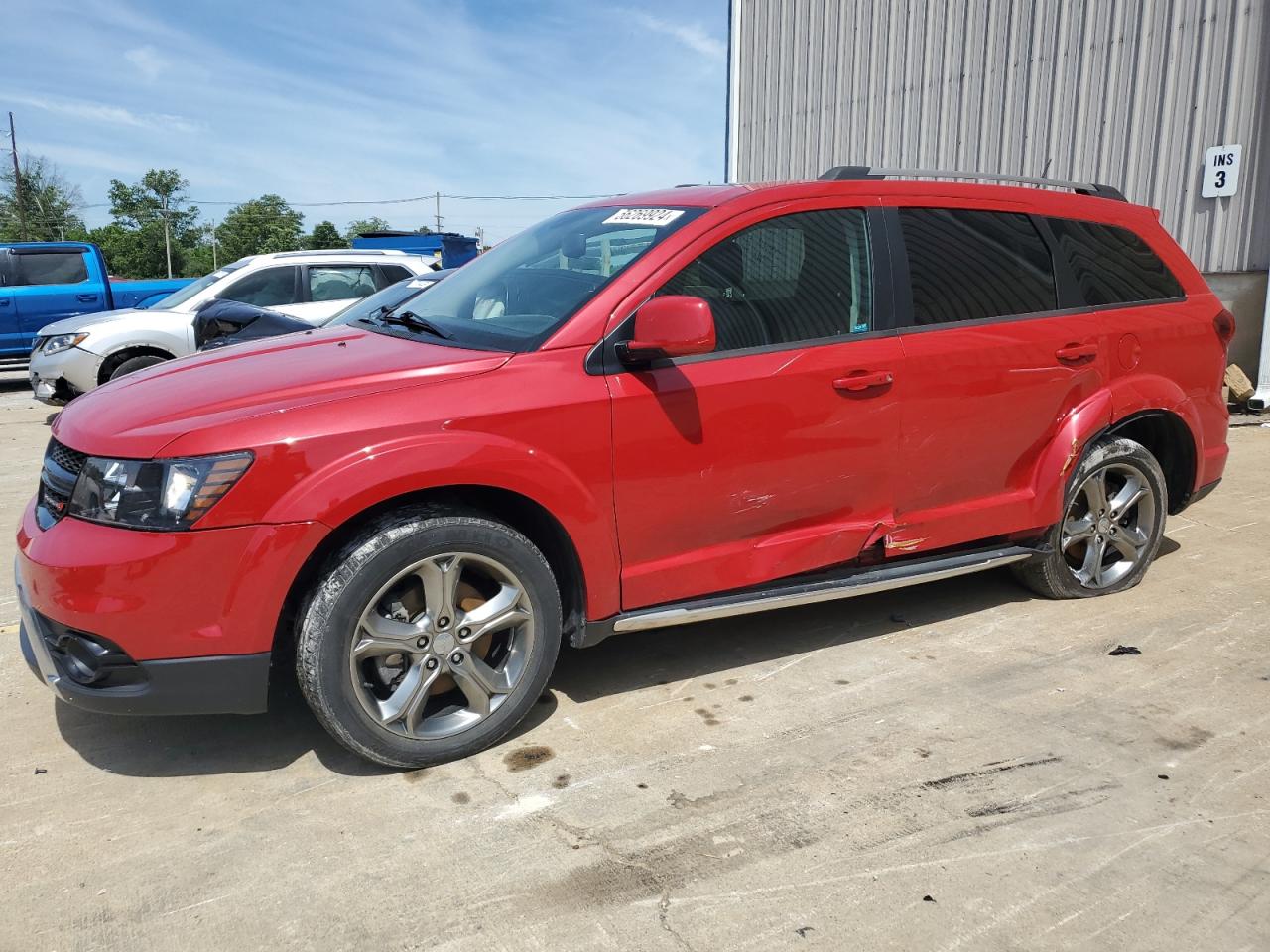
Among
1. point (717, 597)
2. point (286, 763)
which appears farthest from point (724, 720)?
point (286, 763)

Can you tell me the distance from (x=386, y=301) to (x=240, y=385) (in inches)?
53.6

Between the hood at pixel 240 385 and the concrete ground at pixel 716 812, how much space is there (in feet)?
3.45

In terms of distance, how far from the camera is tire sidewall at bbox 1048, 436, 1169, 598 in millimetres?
4316

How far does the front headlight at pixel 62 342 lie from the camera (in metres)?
9.69

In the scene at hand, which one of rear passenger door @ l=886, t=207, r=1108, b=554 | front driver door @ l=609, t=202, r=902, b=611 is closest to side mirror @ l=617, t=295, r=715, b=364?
front driver door @ l=609, t=202, r=902, b=611

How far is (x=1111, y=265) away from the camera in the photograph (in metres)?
4.43

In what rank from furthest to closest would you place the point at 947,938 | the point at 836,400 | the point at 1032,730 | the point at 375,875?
the point at 836,400 < the point at 1032,730 < the point at 375,875 < the point at 947,938

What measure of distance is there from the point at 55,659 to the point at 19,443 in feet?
22.9

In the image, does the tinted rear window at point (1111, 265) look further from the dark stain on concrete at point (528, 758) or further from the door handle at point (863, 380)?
the dark stain on concrete at point (528, 758)

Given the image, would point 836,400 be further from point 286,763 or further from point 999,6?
point 999,6

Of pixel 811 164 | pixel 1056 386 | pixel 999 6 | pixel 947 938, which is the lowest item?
pixel 947 938

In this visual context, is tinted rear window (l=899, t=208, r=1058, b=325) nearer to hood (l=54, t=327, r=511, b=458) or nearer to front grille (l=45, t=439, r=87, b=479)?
hood (l=54, t=327, r=511, b=458)

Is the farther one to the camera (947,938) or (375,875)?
(375,875)

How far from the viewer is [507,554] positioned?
305cm
